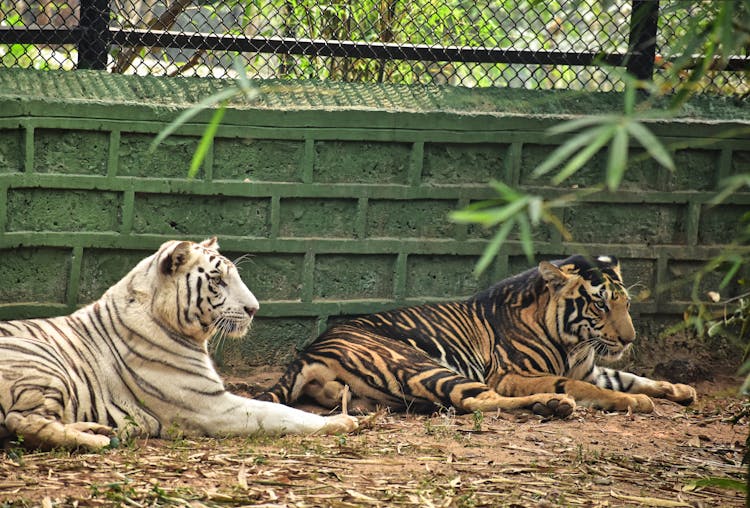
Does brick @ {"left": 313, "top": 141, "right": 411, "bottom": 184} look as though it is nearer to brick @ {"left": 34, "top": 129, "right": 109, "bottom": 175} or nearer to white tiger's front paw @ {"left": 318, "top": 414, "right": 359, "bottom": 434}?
brick @ {"left": 34, "top": 129, "right": 109, "bottom": 175}

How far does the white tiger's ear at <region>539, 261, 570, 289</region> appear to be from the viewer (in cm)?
614

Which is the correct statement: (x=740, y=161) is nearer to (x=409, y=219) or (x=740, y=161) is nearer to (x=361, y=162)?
(x=409, y=219)

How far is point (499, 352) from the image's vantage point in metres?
6.23

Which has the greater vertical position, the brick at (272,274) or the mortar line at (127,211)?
the mortar line at (127,211)

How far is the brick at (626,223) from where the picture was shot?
6746 mm

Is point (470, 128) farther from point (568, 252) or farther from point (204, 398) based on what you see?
point (204, 398)

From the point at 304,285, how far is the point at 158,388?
1556 mm

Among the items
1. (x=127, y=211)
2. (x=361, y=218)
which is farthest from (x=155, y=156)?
(x=361, y=218)

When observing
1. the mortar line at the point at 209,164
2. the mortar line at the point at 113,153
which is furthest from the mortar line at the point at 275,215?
the mortar line at the point at 113,153

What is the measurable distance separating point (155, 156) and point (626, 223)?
9.60 feet

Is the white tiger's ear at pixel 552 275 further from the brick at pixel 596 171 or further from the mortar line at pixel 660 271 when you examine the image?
the mortar line at pixel 660 271

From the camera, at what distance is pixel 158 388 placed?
4914 mm

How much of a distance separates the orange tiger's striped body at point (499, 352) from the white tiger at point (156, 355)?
2.13ft

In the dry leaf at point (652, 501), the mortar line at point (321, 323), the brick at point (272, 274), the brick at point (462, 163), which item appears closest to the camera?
the dry leaf at point (652, 501)
